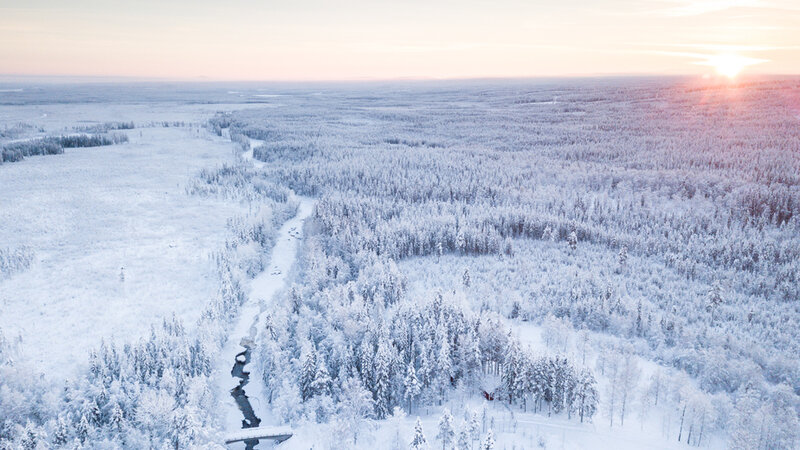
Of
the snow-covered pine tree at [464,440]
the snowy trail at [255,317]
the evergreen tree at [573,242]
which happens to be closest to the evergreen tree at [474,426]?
the snow-covered pine tree at [464,440]

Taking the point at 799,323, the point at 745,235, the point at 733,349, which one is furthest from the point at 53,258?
the point at 745,235

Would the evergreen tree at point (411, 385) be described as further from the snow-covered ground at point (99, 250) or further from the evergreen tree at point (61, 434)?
the snow-covered ground at point (99, 250)

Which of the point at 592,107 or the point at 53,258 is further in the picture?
the point at 592,107

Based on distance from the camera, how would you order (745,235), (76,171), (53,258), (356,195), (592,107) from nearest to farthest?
(53,258), (745,235), (356,195), (76,171), (592,107)

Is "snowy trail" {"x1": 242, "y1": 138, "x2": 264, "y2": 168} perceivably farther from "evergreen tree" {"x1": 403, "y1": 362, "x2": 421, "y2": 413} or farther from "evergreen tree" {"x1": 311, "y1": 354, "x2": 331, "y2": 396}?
"evergreen tree" {"x1": 403, "y1": 362, "x2": 421, "y2": 413}

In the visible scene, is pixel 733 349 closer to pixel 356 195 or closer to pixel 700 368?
pixel 700 368

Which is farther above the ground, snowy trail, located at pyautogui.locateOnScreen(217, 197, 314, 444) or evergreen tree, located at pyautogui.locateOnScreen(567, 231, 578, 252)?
evergreen tree, located at pyautogui.locateOnScreen(567, 231, 578, 252)

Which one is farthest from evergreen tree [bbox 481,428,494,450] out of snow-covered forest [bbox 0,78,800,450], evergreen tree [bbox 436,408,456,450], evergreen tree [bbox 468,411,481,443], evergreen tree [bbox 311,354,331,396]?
evergreen tree [bbox 311,354,331,396]

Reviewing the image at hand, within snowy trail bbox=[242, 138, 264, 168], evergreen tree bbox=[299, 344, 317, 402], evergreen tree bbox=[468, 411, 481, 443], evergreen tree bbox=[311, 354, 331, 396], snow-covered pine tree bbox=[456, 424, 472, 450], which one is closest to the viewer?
snow-covered pine tree bbox=[456, 424, 472, 450]
